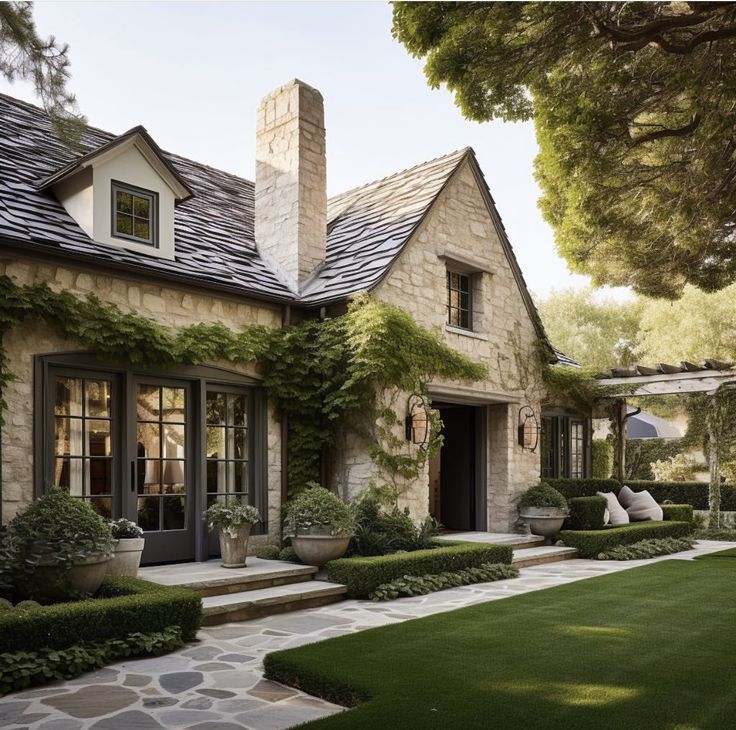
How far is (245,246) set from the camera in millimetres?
11898

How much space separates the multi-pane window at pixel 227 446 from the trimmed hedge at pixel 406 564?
76.2 inches

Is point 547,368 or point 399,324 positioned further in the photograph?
point 547,368

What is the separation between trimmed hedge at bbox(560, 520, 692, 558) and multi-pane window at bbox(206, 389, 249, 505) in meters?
5.79

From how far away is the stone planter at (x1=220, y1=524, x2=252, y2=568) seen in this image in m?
8.66

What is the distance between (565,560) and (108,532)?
7939 mm

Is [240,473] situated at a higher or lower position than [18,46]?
lower

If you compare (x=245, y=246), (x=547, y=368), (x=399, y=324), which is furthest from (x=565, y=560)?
(x=245, y=246)

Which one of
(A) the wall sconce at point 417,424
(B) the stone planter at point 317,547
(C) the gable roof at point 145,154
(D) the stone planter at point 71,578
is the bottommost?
(B) the stone planter at point 317,547

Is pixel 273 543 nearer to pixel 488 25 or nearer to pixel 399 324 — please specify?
pixel 399 324

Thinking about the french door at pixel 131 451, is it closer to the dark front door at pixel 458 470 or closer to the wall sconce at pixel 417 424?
the wall sconce at pixel 417 424

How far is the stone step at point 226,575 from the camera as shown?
305 inches

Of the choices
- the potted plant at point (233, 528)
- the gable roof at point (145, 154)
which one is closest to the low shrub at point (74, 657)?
the potted plant at point (233, 528)

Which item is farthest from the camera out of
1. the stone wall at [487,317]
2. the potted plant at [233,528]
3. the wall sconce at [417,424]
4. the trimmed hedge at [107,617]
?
the stone wall at [487,317]

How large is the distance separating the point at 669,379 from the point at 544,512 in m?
4.32
